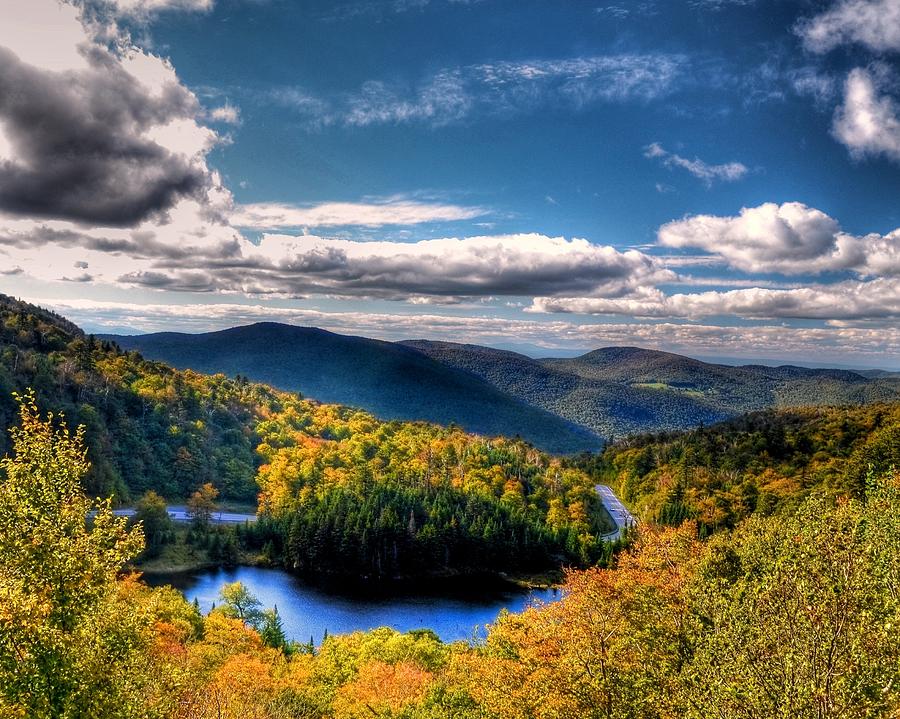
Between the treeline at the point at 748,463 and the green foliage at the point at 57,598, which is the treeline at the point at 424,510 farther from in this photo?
the green foliage at the point at 57,598

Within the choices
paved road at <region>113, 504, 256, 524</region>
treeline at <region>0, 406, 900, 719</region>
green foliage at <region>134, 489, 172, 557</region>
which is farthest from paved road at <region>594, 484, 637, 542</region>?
green foliage at <region>134, 489, 172, 557</region>

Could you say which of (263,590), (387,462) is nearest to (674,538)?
(263,590)

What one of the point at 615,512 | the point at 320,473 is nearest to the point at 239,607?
the point at 320,473

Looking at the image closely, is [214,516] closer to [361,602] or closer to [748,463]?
[361,602]

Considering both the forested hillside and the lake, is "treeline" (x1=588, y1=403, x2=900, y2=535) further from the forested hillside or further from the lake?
the lake

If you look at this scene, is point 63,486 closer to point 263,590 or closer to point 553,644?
point 553,644

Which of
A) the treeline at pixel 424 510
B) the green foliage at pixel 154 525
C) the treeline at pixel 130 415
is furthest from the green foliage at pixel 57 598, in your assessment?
the treeline at pixel 130 415
